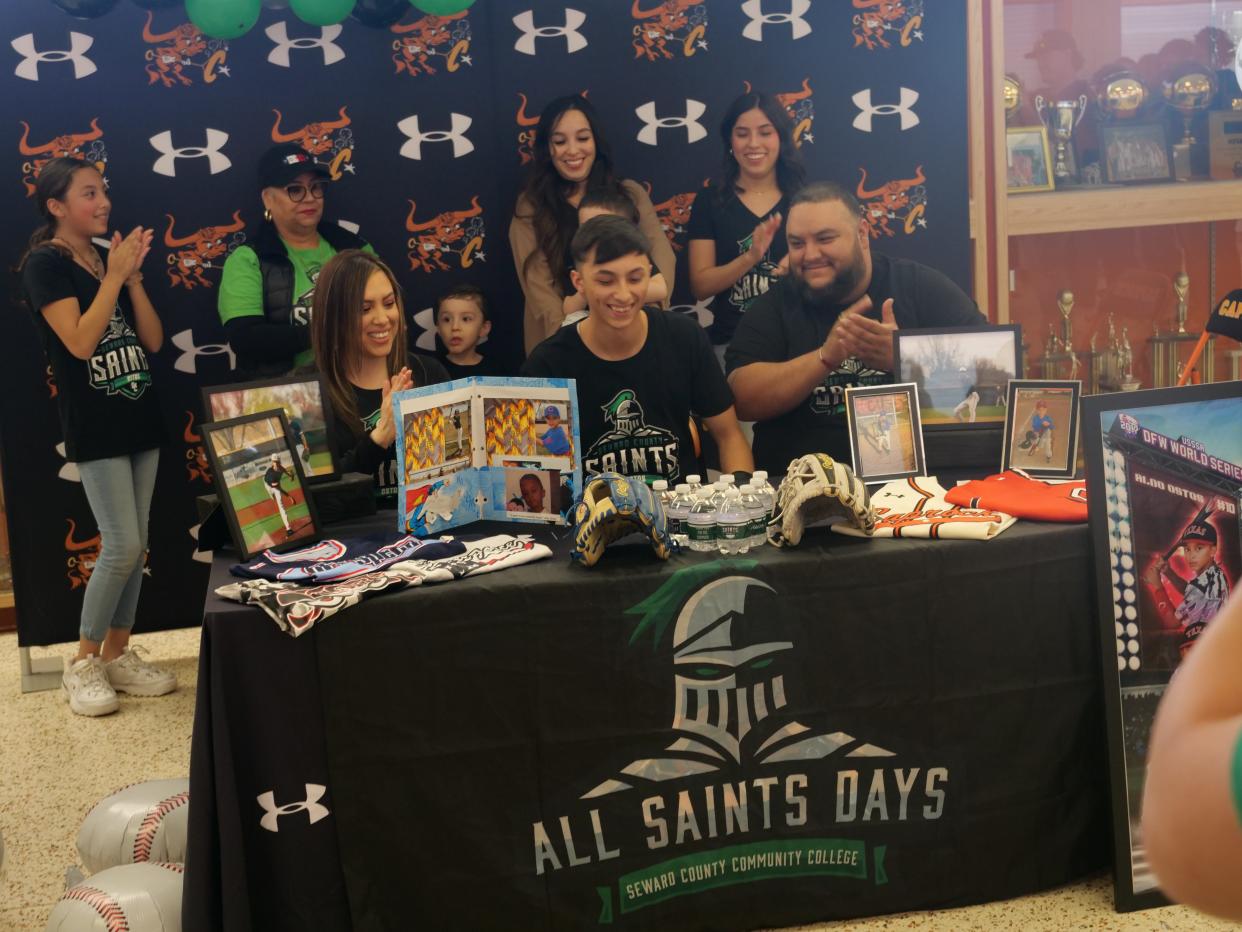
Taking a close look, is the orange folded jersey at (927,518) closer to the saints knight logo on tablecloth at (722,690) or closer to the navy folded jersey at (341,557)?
the saints knight logo on tablecloth at (722,690)

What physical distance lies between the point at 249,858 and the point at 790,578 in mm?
1097

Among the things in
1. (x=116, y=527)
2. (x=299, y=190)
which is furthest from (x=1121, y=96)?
(x=116, y=527)

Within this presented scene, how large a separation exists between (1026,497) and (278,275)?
252 centimetres

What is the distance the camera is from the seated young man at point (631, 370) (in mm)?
3184

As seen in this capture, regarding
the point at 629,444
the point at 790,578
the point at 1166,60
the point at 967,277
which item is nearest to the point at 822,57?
the point at 967,277

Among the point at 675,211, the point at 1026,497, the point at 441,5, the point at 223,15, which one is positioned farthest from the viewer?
the point at 675,211

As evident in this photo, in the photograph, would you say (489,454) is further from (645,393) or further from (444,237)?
(444,237)

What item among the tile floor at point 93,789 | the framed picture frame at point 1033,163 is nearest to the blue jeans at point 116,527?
the tile floor at point 93,789

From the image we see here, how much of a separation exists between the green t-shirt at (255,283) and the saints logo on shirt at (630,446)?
49.9 inches

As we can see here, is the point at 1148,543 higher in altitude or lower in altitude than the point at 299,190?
lower

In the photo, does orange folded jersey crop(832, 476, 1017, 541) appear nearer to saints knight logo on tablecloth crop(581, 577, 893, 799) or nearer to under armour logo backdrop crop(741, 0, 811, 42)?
saints knight logo on tablecloth crop(581, 577, 893, 799)

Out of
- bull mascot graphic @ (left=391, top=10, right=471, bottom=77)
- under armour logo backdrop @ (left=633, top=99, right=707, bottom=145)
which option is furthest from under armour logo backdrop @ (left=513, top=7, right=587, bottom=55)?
under armour logo backdrop @ (left=633, top=99, right=707, bottom=145)

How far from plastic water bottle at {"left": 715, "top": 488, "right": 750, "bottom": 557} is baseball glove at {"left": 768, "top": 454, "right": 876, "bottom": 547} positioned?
0.07 metres

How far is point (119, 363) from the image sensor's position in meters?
3.75
